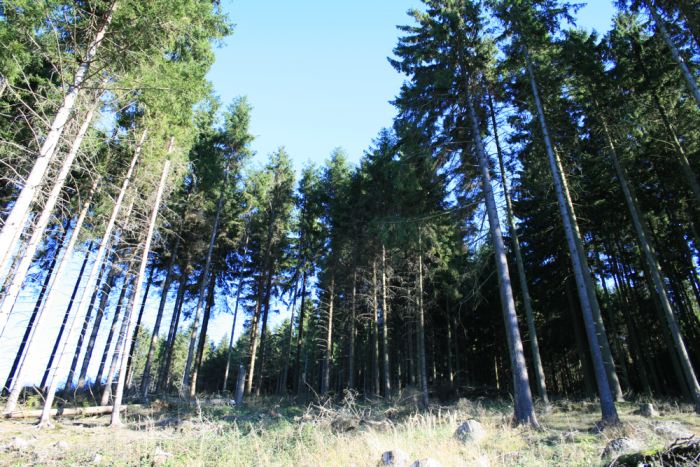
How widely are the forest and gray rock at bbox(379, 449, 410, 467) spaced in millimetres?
4960

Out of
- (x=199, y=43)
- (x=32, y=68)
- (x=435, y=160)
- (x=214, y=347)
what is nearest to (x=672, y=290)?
(x=435, y=160)

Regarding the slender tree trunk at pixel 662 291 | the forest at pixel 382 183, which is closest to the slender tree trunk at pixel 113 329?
the forest at pixel 382 183

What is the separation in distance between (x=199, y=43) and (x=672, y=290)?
25268 millimetres

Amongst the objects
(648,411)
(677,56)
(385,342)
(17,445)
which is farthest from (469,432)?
(385,342)

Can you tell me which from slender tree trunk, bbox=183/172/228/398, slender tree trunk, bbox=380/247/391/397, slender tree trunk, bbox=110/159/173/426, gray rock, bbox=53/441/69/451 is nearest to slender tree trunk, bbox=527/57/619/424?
slender tree trunk, bbox=380/247/391/397

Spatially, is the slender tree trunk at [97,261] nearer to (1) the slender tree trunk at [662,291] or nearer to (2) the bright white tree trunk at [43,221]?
(2) the bright white tree trunk at [43,221]

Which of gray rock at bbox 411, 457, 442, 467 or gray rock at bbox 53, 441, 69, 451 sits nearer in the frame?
gray rock at bbox 411, 457, 442, 467

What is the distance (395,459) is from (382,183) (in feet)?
54.1

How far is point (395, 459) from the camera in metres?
5.18

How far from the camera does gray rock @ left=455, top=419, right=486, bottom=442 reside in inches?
255

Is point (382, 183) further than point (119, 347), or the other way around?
point (382, 183)

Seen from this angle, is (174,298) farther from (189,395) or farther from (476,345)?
(476,345)

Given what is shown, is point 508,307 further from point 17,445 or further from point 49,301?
point 49,301

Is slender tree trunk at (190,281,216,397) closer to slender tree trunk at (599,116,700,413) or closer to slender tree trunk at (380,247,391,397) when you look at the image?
slender tree trunk at (380,247,391,397)
